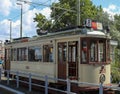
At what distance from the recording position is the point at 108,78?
50.7 ft

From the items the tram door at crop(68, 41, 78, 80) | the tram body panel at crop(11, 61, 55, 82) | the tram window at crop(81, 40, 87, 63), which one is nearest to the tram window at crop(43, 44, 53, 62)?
the tram body panel at crop(11, 61, 55, 82)

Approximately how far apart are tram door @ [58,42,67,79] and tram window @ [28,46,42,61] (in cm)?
229

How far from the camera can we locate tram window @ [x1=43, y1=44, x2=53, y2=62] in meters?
17.1

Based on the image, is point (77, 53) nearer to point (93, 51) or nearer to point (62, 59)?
point (93, 51)

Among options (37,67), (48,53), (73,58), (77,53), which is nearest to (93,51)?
(77,53)

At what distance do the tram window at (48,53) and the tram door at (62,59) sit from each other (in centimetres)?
82

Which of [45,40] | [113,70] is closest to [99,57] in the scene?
[45,40]

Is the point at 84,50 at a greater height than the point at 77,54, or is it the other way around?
the point at 84,50

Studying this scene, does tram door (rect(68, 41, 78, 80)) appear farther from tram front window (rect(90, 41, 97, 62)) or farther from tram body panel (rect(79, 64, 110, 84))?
tram front window (rect(90, 41, 97, 62))

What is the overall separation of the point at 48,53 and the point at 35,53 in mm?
1842

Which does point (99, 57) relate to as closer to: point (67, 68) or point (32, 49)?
point (67, 68)

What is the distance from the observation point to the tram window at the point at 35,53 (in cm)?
1852

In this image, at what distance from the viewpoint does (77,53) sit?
15172 millimetres

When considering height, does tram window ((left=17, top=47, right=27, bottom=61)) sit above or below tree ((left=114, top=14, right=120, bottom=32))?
below
